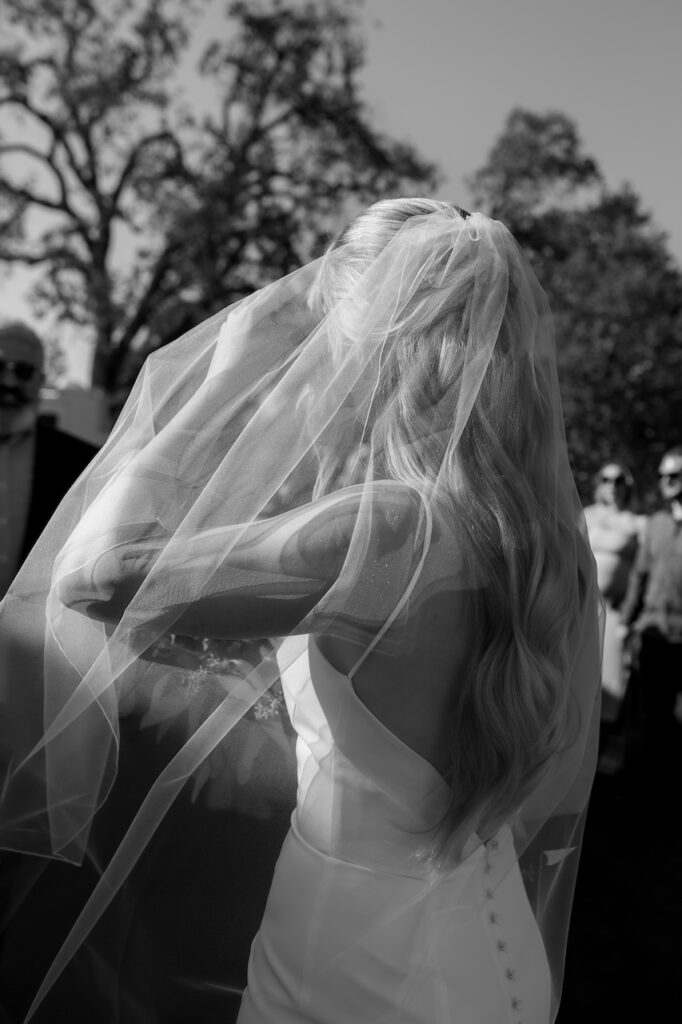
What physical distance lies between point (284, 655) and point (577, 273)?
78.0ft

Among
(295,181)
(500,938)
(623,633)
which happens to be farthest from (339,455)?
(295,181)

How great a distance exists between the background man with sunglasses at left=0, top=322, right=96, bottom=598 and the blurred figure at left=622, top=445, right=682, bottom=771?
3.89 metres

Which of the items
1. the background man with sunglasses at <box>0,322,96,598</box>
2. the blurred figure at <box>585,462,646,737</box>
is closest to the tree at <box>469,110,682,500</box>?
the blurred figure at <box>585,462,646,737</box>

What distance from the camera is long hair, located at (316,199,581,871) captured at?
4.21 ft

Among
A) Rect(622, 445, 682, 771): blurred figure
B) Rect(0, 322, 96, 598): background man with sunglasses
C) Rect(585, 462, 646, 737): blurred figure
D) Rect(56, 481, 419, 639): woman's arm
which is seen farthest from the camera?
Rect(585, 462, 646, 737): blurred figure

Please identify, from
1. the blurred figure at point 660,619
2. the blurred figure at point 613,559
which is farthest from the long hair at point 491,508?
the blurred figure at point 613,559

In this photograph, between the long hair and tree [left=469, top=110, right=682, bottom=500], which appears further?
tree [left=469, top=110, right=682, bottom=500]

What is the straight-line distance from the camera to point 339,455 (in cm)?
133

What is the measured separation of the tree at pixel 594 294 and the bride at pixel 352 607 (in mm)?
19907

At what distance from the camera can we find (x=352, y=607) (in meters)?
1.22

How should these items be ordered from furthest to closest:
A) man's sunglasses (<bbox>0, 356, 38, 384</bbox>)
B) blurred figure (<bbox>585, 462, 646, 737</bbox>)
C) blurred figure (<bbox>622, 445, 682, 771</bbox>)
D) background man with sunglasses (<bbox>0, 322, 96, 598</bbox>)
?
1. blurred figure (<bbox>585, 462, 646, 737</bbox>)
2. blurred figure (<bbox>622, 445, 682, 771</bbox>)
3. man's sunglasses (<bbox>0, 356, 38, 384</bbox>)
4. background man with sunglasses (<bbox>0, 322, 96, 598</bbox>)

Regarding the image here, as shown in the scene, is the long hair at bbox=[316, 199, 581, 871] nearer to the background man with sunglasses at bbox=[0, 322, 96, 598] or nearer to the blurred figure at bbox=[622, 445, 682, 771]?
the background man with sunglasses at bbox=[0, 322, 96, 598]

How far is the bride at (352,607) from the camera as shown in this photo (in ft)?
4.04

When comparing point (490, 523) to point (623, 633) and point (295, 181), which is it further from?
point (295, 181)
